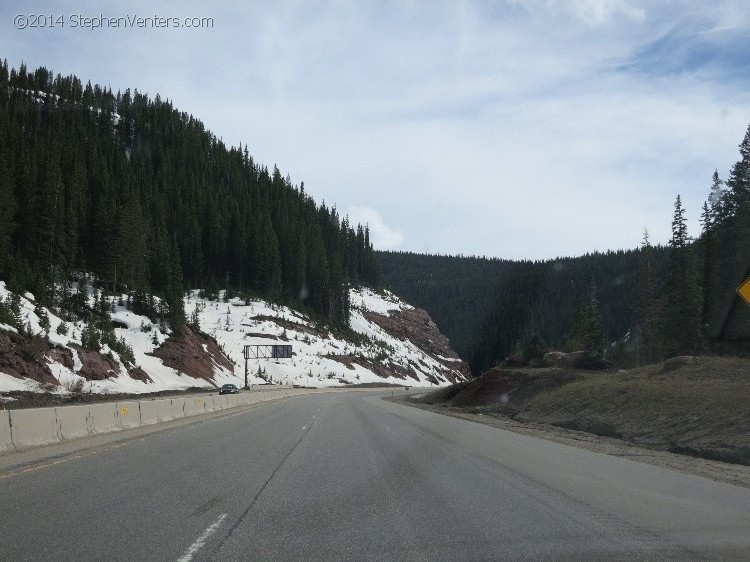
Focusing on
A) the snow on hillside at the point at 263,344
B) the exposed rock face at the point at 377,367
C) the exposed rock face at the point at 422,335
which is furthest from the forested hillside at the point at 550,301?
the exposed rock face at the point at 377,367

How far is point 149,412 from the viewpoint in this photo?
28531mm

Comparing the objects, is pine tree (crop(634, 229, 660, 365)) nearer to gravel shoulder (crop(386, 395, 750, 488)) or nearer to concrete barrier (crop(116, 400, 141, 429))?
gravel shoulder (crop(386, 395, 750, 488))

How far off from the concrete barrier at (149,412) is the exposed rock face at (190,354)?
43503 mm

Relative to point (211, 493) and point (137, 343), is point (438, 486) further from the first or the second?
point (137, 343)

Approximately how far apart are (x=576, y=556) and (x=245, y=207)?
14115 centimetres

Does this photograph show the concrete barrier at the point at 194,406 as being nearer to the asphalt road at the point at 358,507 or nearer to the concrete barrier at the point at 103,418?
the concrete barrier at the point at 103,418

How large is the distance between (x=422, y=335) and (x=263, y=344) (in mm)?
66768

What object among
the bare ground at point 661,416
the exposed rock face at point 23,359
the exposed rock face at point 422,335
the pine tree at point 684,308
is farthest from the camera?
the exposed rock face at point 422,335

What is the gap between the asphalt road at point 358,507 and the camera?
741 centimetres

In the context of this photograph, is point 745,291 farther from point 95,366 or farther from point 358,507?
point 95,366

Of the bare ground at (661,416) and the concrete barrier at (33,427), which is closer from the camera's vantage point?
the concrete barrier at (33,427)

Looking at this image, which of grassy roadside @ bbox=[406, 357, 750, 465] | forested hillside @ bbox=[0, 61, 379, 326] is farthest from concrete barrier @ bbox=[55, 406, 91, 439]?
forested hillside @ bbox=[0, 61, 379, 326]

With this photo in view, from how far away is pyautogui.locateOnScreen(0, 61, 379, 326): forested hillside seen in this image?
76750mm

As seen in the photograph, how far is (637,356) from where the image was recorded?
57.6m
